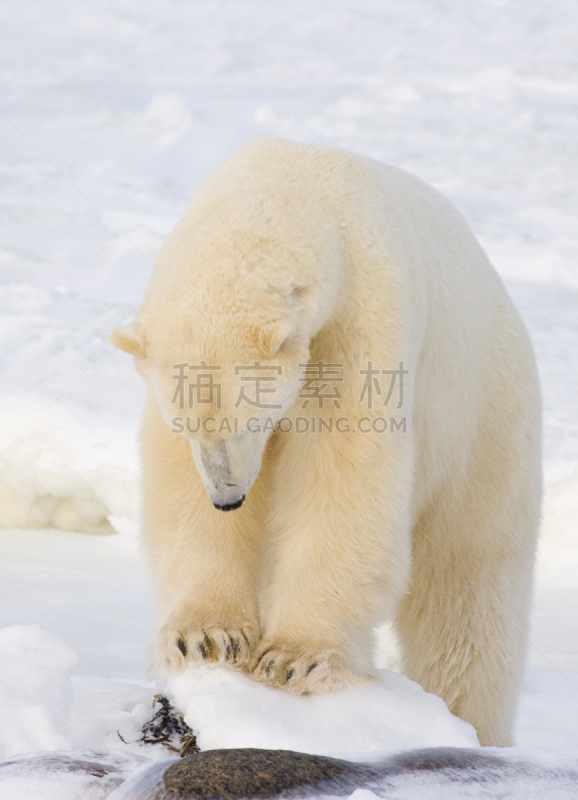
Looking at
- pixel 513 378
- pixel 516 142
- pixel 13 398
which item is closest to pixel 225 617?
pixel 513 378

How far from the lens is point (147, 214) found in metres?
9.53

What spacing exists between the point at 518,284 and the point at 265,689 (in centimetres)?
691

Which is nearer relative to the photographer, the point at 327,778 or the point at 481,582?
the point at 327,778

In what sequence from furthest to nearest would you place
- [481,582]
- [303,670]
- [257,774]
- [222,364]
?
1. [481,582]
2. [303,670]
3. [222,364]
4. [257,774]

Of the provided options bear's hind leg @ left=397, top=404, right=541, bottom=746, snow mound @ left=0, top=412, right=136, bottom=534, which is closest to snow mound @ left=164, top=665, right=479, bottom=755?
bear's hind leg @ left=397, top=404, right=541, bottom=746

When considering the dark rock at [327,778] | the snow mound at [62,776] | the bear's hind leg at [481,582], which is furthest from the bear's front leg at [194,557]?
the dark rock at [327,778]

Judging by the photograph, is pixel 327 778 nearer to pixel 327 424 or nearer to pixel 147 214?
pixel 327 424

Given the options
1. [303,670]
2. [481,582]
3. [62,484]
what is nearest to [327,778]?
[303,670]

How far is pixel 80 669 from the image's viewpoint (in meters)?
4.01

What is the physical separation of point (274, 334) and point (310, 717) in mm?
993

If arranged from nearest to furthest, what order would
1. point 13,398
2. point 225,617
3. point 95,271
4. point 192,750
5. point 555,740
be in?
point 192,750
point 225,617
point 555,740
point 13,398
point 95,271

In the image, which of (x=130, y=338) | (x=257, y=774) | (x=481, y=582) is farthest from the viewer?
(x=481, y=582)

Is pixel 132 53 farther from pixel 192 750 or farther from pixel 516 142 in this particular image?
pixel 192 750

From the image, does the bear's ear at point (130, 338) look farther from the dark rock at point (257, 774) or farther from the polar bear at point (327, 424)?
the dark rock at point (257, 774)
